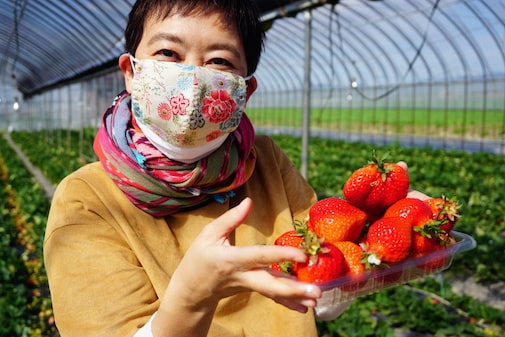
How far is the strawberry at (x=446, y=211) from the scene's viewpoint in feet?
4.54

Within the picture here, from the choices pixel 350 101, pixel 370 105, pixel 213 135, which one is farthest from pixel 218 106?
pixel 370 105

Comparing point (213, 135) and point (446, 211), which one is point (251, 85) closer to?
point (213, 135)

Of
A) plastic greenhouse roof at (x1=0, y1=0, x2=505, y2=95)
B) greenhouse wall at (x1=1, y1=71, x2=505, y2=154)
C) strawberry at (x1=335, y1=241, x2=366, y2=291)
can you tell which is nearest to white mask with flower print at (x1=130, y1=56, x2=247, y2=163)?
strawberry at (x1=335, y1=241, x2=366, y2=291)

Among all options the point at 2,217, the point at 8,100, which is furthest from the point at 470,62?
the point at 8,100

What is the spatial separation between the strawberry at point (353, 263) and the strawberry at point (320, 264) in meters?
0.03

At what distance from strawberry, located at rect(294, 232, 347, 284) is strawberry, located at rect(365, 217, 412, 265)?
0.09 m

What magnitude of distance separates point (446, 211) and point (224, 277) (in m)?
0.69

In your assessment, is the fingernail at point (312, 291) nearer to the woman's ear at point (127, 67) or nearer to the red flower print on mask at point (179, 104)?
the red flower print on mask at point (179, 104)

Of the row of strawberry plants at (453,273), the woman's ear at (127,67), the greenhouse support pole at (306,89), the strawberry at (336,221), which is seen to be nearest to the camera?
the strawberry at (336,221)

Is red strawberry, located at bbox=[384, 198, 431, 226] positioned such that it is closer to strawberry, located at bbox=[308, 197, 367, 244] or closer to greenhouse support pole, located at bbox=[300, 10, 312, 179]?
strawberry, located at bbox=[308, 197, 367, 244]

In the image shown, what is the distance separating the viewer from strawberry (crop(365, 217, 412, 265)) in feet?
3.97

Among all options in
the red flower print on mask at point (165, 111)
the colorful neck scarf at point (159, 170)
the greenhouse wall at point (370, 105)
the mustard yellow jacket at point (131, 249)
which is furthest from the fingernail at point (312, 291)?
the greenhouse wall at point (370, 105)

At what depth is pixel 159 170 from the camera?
1.40 m

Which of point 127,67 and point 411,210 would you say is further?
point 127,67
